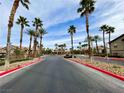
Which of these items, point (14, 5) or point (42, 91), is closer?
point (42, 91)

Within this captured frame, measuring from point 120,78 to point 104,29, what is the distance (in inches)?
3002

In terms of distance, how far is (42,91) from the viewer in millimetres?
8750

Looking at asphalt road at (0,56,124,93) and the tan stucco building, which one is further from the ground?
the tan stucco building

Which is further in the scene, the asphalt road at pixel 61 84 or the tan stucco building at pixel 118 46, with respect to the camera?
the tan stucco building at pixel 118 46

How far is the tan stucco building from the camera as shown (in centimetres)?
6572

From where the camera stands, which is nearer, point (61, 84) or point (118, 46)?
point (61, 84)

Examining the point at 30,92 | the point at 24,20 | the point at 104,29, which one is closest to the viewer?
the point at 30,92

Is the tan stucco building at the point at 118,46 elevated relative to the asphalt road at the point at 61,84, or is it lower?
elevated

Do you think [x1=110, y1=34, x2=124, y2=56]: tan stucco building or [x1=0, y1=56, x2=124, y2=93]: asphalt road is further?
[x1=110, y1=34, x2=124, y2=56]: tan stucco building

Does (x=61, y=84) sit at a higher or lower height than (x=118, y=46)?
lower

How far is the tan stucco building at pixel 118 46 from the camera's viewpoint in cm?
6572

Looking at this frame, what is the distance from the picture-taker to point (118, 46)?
67.9m

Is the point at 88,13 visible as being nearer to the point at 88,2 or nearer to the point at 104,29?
the point at 88,2

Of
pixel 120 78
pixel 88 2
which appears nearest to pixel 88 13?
pixel 88 2
